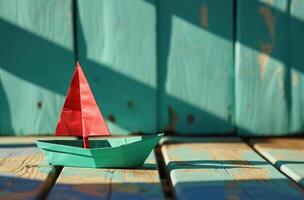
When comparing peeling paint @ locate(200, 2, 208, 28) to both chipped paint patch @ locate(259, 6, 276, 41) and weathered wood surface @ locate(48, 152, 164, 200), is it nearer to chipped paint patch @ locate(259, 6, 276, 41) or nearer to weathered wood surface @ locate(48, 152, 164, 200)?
chipped paint patch @ locate(259, 6, 276, 41)

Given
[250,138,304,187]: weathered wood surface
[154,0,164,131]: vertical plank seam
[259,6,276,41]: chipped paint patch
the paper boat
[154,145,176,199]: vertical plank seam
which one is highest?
[259,6,276,41]: chipped paint patch

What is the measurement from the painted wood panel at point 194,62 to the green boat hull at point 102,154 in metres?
0.92

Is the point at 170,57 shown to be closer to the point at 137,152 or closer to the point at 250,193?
the point at 137,152

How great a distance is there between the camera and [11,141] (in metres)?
3.13

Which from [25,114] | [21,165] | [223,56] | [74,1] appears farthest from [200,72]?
[21,165]

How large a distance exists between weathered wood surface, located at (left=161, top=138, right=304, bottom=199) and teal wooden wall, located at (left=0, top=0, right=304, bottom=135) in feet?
1.03

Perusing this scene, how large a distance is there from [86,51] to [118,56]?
178mm

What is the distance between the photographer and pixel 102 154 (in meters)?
2.32

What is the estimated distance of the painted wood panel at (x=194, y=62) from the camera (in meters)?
3.30

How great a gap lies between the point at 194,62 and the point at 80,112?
3.64ft

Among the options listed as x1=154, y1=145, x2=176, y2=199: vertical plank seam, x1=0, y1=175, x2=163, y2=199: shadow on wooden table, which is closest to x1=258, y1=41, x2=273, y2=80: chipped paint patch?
x1=154, y1=145, x2=176, y2=199: vertical plank seam

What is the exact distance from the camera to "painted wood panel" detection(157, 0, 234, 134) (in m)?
3.30

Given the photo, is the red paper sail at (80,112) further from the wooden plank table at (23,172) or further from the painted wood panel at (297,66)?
the painted wood panel at (297,66)

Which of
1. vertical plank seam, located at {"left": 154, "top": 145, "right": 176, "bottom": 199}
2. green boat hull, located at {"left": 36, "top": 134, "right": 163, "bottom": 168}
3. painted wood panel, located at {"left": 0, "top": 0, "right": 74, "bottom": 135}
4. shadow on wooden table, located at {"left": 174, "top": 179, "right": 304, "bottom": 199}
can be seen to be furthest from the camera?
painted wood panel, located at {"left": 0, "top": 0, "right": 74, "bottom": 135}
